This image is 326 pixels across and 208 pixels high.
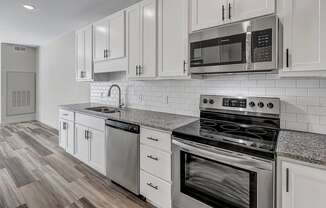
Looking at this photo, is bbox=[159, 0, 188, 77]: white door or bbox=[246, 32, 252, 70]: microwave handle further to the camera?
bbox=[159, 0, 188, 77]: white door

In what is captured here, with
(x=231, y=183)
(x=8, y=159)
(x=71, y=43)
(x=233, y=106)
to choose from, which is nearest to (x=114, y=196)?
(x=231, y=183)

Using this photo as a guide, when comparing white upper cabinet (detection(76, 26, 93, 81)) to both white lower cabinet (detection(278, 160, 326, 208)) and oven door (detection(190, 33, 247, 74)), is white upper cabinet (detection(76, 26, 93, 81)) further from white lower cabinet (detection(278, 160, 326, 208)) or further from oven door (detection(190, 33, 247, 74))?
white lower cabinet (detection(278, 160, 326, 208))

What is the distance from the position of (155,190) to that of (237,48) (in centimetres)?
163

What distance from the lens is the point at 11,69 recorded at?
22.3 ft

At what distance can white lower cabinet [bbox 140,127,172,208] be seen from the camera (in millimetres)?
2057

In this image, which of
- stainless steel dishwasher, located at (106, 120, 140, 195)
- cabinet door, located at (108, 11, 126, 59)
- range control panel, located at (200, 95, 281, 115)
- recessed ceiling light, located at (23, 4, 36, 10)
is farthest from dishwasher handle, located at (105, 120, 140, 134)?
recessed ceiling light, located at (23, 4, 36, 10)

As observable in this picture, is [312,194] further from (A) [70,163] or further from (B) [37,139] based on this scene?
(B) [37,139]

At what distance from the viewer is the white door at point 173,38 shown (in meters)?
2.24

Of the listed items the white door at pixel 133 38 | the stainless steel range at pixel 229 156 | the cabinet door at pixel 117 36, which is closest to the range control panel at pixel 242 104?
the stainless steel range at pixel 229 156

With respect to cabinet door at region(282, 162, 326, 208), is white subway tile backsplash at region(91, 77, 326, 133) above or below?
above

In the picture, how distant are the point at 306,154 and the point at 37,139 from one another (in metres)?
5.56

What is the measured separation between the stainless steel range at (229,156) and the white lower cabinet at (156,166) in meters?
0.12

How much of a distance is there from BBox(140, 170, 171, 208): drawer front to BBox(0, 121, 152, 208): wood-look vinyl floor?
18 centimetres

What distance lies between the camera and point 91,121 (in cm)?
310
